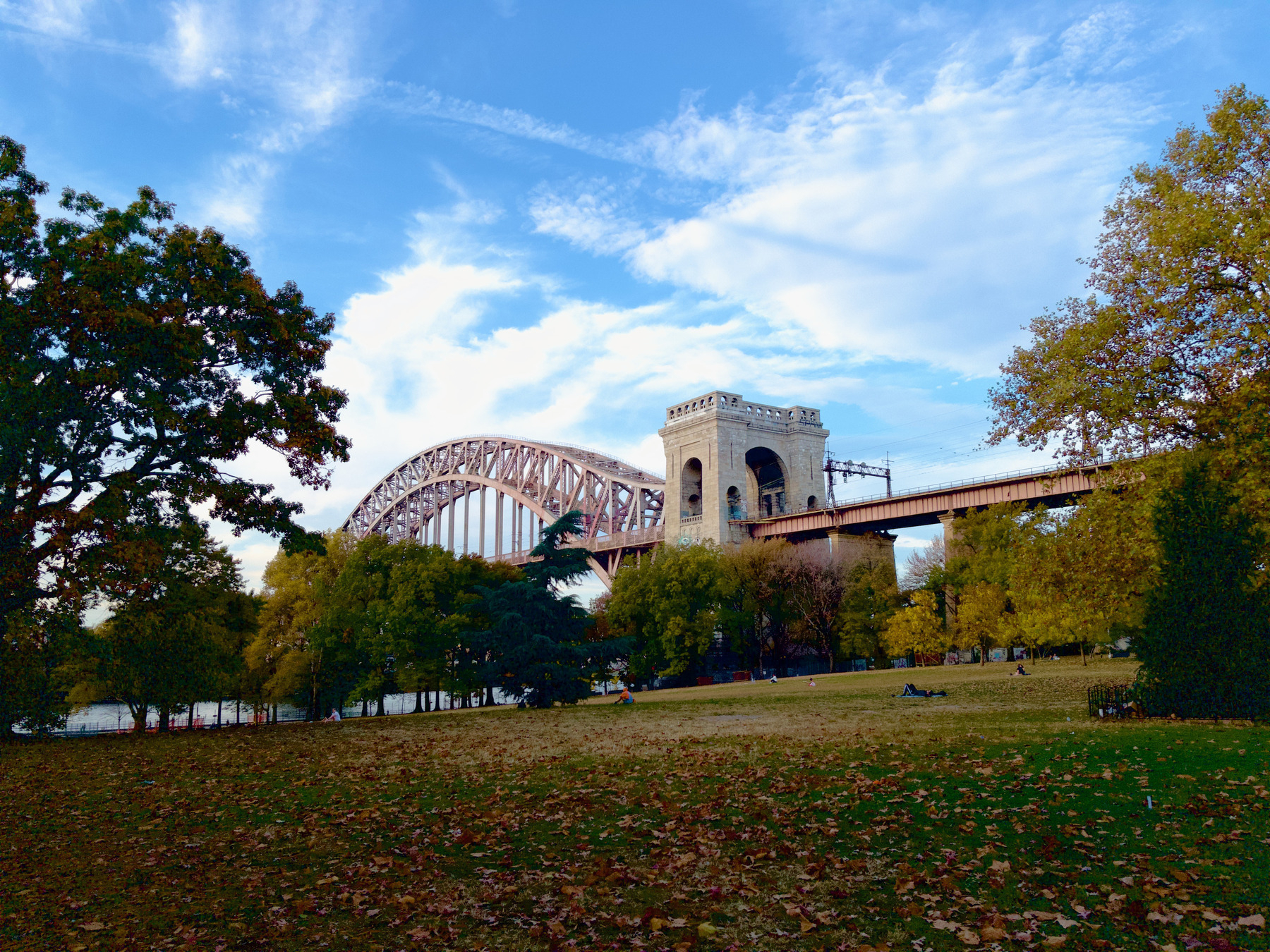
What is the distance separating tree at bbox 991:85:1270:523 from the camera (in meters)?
17.7

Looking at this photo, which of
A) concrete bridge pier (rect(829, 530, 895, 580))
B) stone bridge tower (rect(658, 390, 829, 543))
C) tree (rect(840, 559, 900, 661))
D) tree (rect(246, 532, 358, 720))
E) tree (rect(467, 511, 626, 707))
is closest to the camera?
tree (rect(467, 511, 626, 707))

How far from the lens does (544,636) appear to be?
32.9 meters

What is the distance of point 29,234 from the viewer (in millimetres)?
18578

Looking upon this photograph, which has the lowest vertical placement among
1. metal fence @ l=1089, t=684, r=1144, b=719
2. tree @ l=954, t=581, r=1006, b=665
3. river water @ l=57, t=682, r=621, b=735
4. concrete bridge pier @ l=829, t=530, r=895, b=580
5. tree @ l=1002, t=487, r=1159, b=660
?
river water @ l=57, t=682, r=621, b=735

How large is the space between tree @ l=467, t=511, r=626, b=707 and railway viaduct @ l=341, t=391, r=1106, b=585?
14038 millimetres

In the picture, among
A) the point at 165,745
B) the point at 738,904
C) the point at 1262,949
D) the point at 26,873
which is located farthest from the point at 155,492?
the point at 1262,949

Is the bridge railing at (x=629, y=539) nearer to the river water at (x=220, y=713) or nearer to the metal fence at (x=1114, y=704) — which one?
the river water at (x=220, y=713)

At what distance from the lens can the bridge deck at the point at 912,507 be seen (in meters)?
61.7

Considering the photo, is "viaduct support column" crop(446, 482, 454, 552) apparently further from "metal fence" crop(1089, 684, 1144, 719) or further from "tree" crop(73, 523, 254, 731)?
"metal fence" crop(1089, 684, 1144, 719)

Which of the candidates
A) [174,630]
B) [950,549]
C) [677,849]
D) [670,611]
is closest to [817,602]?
[950,549]

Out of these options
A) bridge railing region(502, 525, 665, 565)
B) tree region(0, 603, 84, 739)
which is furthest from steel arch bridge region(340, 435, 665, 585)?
tree region(0, 603, 84, 739)

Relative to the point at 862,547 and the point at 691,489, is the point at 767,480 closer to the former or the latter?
the point at 691,489

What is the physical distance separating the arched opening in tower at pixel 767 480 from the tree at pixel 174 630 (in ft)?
183

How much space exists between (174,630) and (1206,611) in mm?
29356
